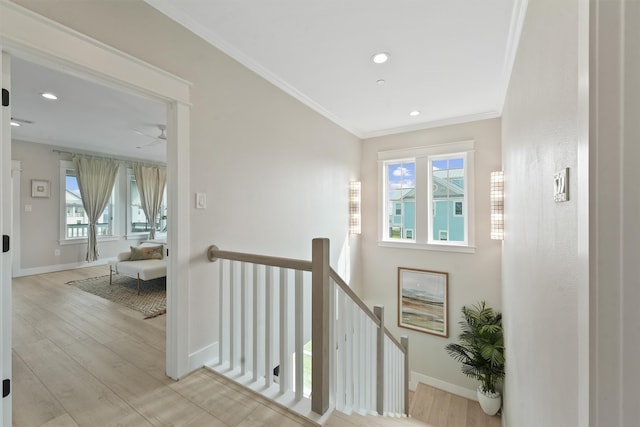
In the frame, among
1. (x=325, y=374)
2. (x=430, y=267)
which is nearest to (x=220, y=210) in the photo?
(x=325, y=374)

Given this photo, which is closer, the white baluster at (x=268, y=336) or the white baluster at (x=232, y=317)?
the white baluster at (x=268, y=336)

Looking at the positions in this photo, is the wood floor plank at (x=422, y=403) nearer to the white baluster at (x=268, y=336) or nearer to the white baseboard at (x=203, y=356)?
the white baluster at (x=268, y=336)

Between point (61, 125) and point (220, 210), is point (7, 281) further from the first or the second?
point (61, 125)

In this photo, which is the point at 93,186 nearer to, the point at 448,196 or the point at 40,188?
the point at 40,188

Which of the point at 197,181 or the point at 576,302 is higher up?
the point at 197,181

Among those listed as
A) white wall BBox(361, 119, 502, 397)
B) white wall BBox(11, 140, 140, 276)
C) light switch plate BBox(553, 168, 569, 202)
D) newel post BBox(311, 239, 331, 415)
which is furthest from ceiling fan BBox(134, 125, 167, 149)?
light switch plate BBox(553, 168, 569, 202)

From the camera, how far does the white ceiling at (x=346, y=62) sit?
1.86 metres

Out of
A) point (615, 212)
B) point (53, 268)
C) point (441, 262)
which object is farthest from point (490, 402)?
point (53, 268)

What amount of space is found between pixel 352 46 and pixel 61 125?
15.7 feet

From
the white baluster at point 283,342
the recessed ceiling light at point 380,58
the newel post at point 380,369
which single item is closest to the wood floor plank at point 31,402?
the white baluster at point 283,342

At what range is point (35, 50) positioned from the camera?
1.27m

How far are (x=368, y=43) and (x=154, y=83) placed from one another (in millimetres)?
1705

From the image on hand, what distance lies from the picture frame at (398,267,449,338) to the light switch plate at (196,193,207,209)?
3493 mm

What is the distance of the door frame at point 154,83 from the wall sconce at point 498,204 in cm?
350
